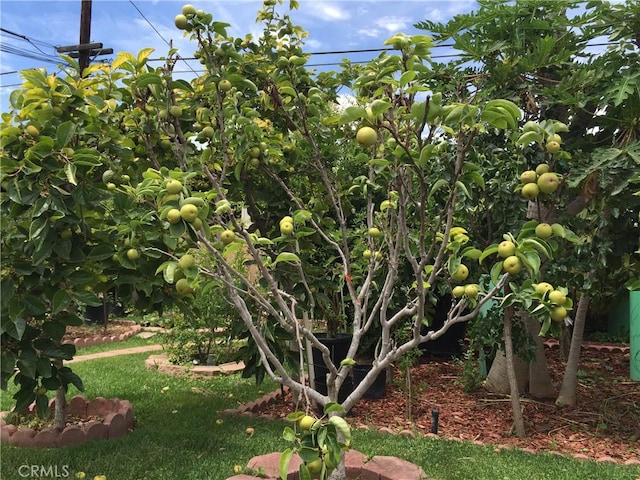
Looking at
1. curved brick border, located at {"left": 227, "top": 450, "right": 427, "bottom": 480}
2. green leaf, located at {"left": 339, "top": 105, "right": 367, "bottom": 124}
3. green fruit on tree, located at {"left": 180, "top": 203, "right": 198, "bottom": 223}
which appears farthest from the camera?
curved brick border, located at {"left": 227, "top": 450, "right": 427, "bottom": 480}

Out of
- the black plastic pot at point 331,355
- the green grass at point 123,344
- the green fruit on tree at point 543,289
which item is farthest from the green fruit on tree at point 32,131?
the green grass at point 123,344

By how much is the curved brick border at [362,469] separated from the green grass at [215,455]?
0.38 m

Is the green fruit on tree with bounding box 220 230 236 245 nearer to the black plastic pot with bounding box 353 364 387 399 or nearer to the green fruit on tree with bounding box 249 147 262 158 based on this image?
the green fruit on tree with bounding box 249 147 262 158

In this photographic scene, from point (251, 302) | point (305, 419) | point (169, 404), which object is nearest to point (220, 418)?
point (169, 404)

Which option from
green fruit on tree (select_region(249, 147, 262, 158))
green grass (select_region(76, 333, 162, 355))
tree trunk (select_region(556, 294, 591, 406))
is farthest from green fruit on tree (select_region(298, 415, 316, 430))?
green grass (select_region(76, 333, 162, 355))

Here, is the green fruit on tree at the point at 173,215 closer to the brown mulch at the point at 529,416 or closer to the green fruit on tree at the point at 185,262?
the green fruit on tree at the point at 185,262

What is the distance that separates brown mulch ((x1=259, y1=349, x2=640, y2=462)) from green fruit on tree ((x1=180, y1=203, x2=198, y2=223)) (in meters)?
2.94

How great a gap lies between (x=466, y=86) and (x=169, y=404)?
368 cm

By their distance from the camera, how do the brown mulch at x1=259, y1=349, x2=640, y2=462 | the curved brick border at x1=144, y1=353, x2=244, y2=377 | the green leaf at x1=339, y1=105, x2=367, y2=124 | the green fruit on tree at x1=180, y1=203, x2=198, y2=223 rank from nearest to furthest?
1. the green leaf at x1=339, y1=105, x2=367, y2=124
2. the green fruit on tree at x1=180, y1=203, x2=198, y2=223
3. the brown mulch at x1=259, y1=349, x2=640, y2=462
4. the curved brick border at x1=144, y1=353, x2=244, y2=377

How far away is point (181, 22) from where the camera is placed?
2227mm

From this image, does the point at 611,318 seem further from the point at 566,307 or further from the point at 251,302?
the point at 566,307

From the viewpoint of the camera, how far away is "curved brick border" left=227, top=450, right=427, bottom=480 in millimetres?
2514

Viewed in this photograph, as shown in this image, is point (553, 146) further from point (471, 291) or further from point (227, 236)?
point (227, 236)

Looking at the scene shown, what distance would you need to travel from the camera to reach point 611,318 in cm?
811
